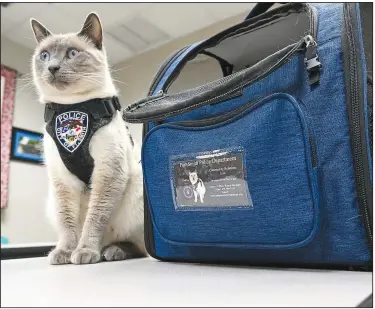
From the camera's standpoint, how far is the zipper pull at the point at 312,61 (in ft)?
1.88

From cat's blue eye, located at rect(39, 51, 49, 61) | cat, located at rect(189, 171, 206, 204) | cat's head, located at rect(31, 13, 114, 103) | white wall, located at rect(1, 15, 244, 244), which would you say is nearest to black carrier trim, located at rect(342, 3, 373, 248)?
cat, located at rect(189, 171, 206, 204)

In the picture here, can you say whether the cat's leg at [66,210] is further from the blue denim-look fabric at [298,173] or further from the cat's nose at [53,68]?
the blue denim-look fabric at [298,173]

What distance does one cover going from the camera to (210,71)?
98 cm

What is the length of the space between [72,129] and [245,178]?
473mm

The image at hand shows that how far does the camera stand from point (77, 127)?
2.92 ft

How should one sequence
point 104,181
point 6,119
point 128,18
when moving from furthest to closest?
point 6,119, point 128,18, point 104,181

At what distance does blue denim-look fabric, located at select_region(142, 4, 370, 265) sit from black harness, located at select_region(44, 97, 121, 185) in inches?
13.5

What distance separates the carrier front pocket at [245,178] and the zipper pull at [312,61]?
47 mm

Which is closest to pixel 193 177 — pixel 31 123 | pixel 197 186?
pixel 197 186

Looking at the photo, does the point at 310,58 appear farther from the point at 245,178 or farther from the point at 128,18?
the point at 128,18

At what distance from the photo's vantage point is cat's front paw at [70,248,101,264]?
81cm

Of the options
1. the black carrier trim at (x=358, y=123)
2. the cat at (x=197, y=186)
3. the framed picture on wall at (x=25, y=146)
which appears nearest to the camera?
the black carrier trim at (x=358, y=123)

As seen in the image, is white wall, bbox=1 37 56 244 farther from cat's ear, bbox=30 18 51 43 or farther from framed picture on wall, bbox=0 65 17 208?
cat's ear, bbox=30 18 51 43

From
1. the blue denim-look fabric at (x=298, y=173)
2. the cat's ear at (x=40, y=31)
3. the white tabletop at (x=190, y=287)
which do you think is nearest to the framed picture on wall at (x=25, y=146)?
the cat's ear at (x=40, y=31)
